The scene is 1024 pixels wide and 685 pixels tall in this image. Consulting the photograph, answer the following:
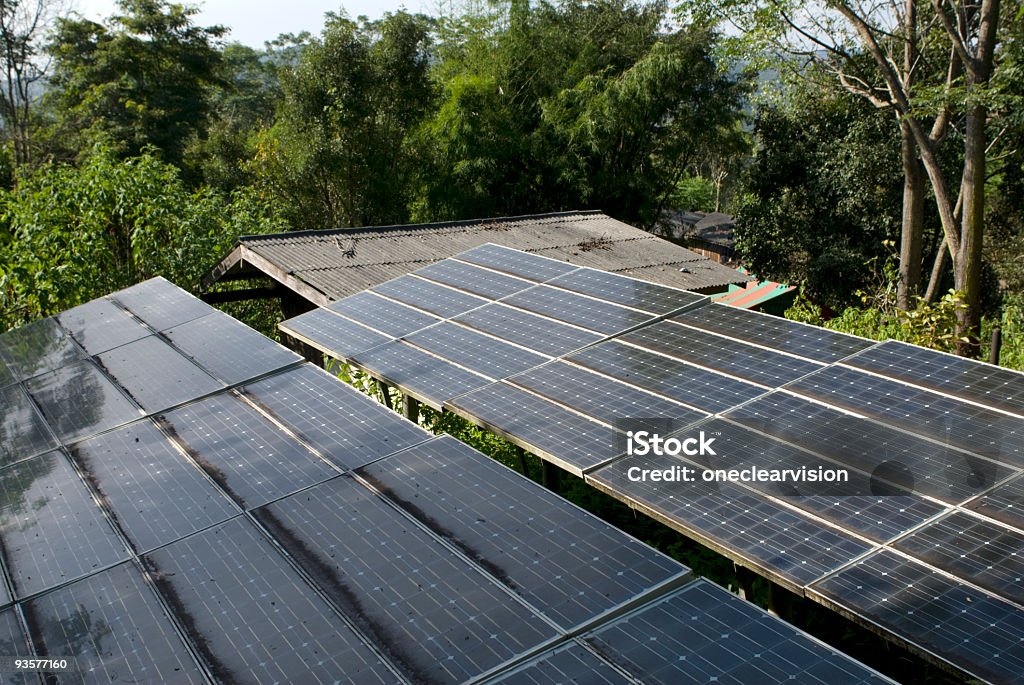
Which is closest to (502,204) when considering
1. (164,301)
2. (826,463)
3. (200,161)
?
(200,161)

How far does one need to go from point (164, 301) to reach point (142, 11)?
39.3 metres

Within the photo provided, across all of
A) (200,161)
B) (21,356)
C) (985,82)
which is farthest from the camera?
(200,161)

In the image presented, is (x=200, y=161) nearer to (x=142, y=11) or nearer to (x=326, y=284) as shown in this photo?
(x=142, y=11)

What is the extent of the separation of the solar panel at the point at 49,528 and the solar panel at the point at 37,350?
260 cm

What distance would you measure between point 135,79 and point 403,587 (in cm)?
4260

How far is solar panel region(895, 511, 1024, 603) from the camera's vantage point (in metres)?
4.19

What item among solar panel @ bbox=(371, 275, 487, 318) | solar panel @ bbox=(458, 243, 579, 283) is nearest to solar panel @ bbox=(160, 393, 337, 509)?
solar panel @ bbox=(371, 275, 487, 318)

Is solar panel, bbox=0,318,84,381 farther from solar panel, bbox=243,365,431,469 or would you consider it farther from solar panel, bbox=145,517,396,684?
solar panel, bbox=145,517,396,684

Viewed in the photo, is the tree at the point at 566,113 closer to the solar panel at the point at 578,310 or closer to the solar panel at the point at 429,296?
the solar panel at the point at 429,296

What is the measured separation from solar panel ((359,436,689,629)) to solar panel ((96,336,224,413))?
256cm

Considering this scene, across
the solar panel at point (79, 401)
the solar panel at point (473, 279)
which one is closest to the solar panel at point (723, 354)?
the solar panel at point (473, 279)

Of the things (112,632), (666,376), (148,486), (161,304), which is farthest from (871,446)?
(161,304)

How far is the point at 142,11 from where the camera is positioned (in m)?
42.5

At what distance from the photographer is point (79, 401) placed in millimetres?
7250
